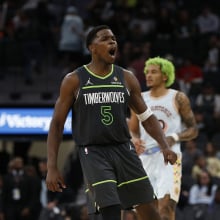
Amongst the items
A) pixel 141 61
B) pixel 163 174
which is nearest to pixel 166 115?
pixel 163 174

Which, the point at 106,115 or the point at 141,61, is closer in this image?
the point at 106,115

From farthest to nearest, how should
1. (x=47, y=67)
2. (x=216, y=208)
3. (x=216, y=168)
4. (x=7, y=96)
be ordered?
(x=47, y=67), (x=7, y=96), (x=216, y=168), (x=216, y=208)

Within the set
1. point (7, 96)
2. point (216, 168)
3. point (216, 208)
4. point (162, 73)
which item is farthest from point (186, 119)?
point (7, 96)

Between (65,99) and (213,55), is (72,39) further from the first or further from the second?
(65,99)

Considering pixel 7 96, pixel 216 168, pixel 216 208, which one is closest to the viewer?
A: pixel 216 208

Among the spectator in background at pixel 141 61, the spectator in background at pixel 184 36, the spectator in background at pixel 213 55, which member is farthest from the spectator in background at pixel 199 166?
the spectator in background at pixel 184 36

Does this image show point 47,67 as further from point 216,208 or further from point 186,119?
point 186,119

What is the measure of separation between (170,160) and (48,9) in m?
14.6

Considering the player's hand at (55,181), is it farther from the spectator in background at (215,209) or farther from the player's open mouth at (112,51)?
the spectator in background at (215,209)

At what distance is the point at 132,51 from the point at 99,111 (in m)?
12.3

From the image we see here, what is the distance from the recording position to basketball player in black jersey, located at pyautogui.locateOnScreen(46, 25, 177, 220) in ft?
23.5

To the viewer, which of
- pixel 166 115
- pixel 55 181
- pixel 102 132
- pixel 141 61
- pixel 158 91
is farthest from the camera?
pixel 141 61

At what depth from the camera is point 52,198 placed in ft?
53.5

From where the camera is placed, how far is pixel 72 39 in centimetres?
1934
